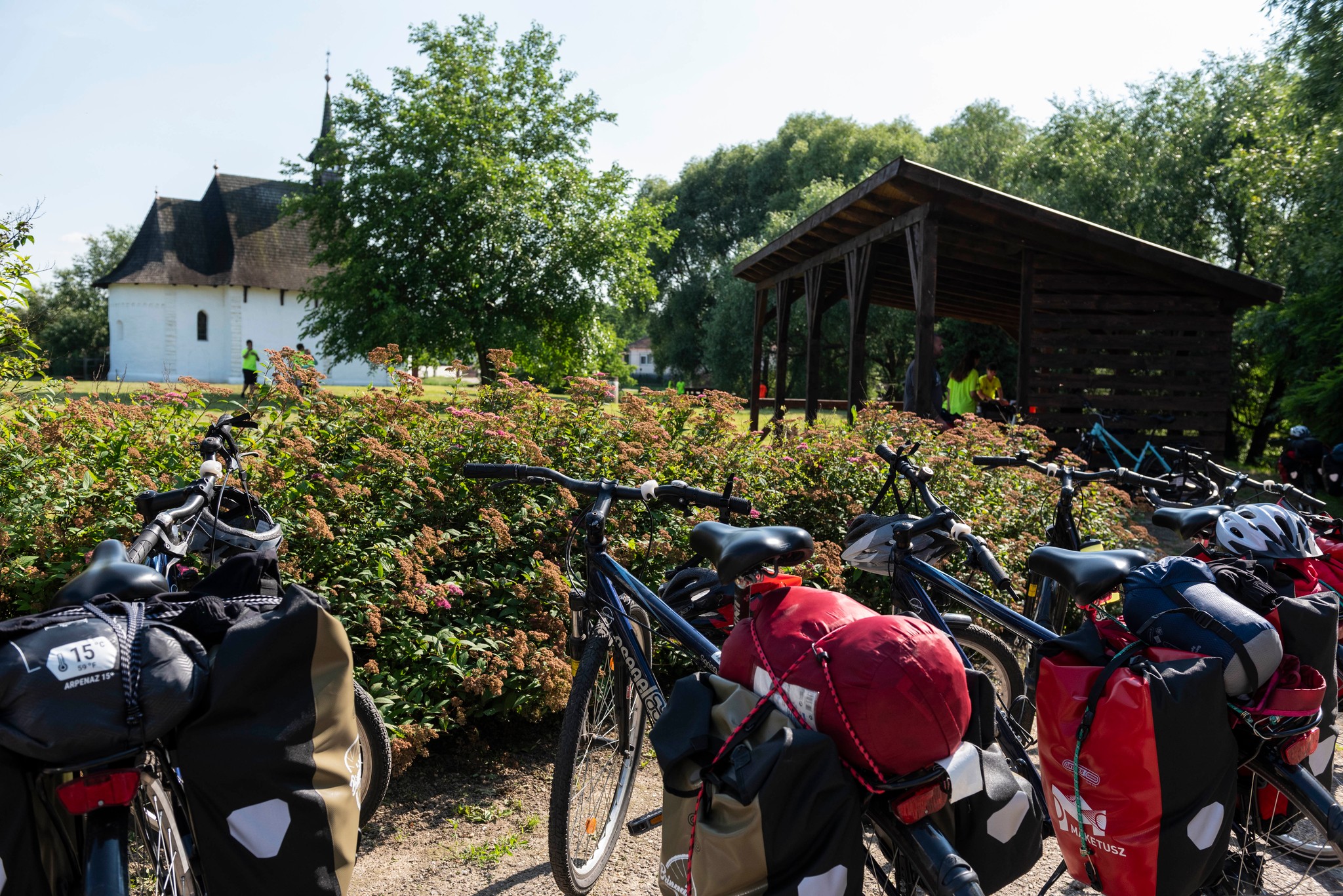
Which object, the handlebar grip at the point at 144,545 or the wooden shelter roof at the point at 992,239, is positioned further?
the wooden shelter roof at the point at 992,239

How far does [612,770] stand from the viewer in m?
3.06

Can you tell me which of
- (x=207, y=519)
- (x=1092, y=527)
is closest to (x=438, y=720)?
(x=207, y=519)

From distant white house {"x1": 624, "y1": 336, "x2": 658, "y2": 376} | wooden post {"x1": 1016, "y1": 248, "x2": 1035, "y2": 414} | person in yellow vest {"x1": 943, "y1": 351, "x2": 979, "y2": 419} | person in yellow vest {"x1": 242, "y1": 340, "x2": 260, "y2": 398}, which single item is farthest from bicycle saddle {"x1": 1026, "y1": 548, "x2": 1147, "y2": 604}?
distant white house {"x1": 624, "y1": 336, "x2": 658, "y2": 376}

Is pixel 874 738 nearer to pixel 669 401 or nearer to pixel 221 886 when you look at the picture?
pixel 221 886

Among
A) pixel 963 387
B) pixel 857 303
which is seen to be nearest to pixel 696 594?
pixel 857 303

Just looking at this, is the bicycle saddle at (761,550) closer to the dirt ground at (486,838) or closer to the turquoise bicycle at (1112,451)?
the dirt ground at (486,838)

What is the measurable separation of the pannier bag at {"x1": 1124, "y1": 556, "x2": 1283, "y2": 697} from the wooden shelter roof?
7.66 metres

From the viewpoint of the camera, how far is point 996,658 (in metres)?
3.51

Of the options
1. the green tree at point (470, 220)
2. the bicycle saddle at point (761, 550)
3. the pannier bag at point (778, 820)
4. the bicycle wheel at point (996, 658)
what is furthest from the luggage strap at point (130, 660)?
the green tree at point (470, 220)

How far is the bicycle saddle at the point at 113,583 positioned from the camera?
180cm

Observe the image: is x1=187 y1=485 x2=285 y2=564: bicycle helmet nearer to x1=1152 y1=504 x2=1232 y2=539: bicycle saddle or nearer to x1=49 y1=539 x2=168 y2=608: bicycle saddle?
x1=49 y1=539 x2=168 y2=608: bicycle saddle

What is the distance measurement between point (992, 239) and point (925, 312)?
1.69m

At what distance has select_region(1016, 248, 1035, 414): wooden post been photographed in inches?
459

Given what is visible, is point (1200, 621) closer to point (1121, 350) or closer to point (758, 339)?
point (1121, 350)
